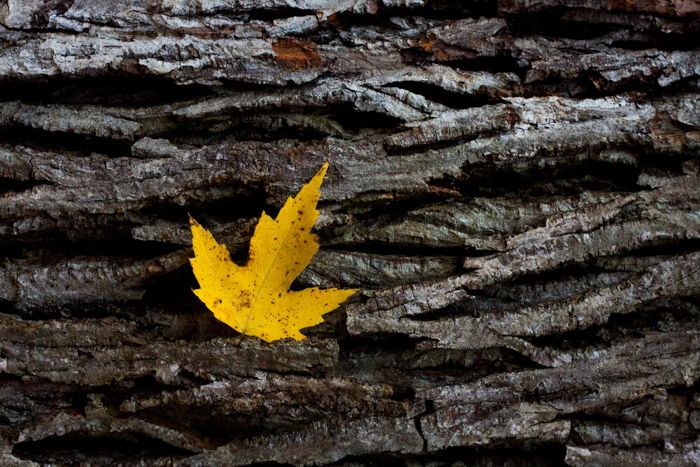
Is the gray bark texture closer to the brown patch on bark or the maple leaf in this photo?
the brown patch on bark

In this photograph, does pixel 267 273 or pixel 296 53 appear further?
pixel 296 53

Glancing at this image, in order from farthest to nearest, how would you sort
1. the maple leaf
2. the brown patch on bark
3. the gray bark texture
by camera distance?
1. the brown patch on bark
2. the gray bark texture
3. the maple leaf

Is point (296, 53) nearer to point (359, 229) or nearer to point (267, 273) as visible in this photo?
point (359, 229)

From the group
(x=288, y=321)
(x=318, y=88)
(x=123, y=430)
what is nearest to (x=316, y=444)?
(x=288, y=321)

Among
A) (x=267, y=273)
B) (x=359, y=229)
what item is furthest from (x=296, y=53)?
(x=267, y=273)

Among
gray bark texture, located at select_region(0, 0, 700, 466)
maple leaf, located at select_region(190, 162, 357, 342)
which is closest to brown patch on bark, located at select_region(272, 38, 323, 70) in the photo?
gray bark texture, located at select_region(0, 0, 700, 466)

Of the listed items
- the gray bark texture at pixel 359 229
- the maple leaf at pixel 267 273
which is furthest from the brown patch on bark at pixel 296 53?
the maple leaf at pixel 267 273

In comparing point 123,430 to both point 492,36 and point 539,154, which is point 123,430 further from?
point 492,36
